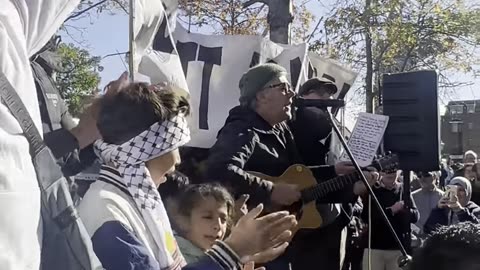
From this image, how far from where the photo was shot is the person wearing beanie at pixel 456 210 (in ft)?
20.5

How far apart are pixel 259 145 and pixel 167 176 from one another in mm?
1537

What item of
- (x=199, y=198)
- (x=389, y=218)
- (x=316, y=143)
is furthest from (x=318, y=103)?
(x=389, y=218)

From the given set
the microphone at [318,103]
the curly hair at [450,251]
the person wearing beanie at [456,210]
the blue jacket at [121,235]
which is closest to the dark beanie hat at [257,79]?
the microphone at [318,103]

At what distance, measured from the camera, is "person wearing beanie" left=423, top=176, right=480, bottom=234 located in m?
6.25

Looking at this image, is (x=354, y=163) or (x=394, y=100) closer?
(x=354, y=163)

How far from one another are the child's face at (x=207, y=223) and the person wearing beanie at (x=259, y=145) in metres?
0.85

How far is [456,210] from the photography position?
6.28 m

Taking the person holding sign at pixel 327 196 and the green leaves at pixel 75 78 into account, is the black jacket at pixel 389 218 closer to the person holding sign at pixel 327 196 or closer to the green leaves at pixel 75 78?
the person holding sign at pixel 327 196

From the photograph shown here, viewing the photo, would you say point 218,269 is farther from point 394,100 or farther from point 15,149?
point 394,100

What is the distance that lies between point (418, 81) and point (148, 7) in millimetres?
1787

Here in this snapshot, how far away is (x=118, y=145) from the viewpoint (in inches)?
76.0

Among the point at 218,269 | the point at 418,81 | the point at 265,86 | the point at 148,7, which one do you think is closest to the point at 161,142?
the point at 218,269

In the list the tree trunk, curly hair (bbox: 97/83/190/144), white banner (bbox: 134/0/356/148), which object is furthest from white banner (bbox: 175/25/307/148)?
the tree trunk

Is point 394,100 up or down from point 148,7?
down
